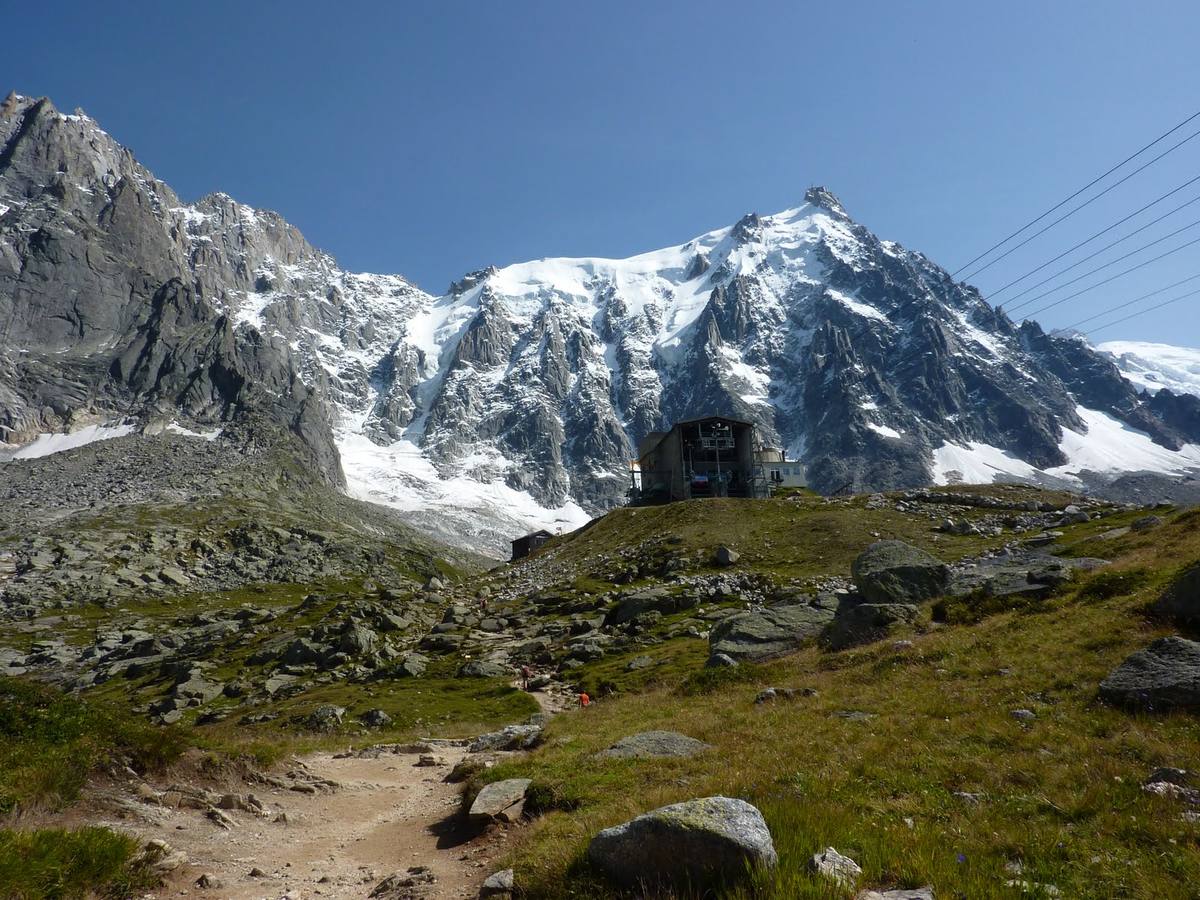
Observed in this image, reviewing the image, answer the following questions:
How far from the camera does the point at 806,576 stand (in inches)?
1886

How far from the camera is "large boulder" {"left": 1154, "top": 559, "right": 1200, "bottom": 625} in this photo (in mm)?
15687

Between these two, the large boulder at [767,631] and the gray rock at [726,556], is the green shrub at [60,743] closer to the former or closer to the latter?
the large boulder at [767,631]

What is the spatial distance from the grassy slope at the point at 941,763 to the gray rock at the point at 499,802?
61 cm

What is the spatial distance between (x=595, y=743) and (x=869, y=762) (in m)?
7.51

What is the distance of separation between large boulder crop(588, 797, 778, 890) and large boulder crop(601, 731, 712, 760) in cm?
656

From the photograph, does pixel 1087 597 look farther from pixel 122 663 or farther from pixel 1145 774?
pixel 122 663

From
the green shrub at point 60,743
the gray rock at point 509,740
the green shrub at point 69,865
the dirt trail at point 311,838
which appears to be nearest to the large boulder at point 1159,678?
the dirt trail at point 311,838

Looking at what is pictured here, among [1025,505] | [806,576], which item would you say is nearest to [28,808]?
[806,576]

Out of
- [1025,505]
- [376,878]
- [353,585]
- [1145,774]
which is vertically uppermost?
[1025,505]

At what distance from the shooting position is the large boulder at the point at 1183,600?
15687 millimetres

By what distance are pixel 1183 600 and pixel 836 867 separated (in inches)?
630

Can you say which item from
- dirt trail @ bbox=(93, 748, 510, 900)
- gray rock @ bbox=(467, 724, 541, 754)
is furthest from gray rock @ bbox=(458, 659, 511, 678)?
dirt trail @ bbox=(93, 748, 510, 900)

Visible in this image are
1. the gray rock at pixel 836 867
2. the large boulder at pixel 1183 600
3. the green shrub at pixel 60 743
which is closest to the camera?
the gray rock at pixel 836 867

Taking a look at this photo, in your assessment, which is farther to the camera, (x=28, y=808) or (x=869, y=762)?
(x=869, y=762)
